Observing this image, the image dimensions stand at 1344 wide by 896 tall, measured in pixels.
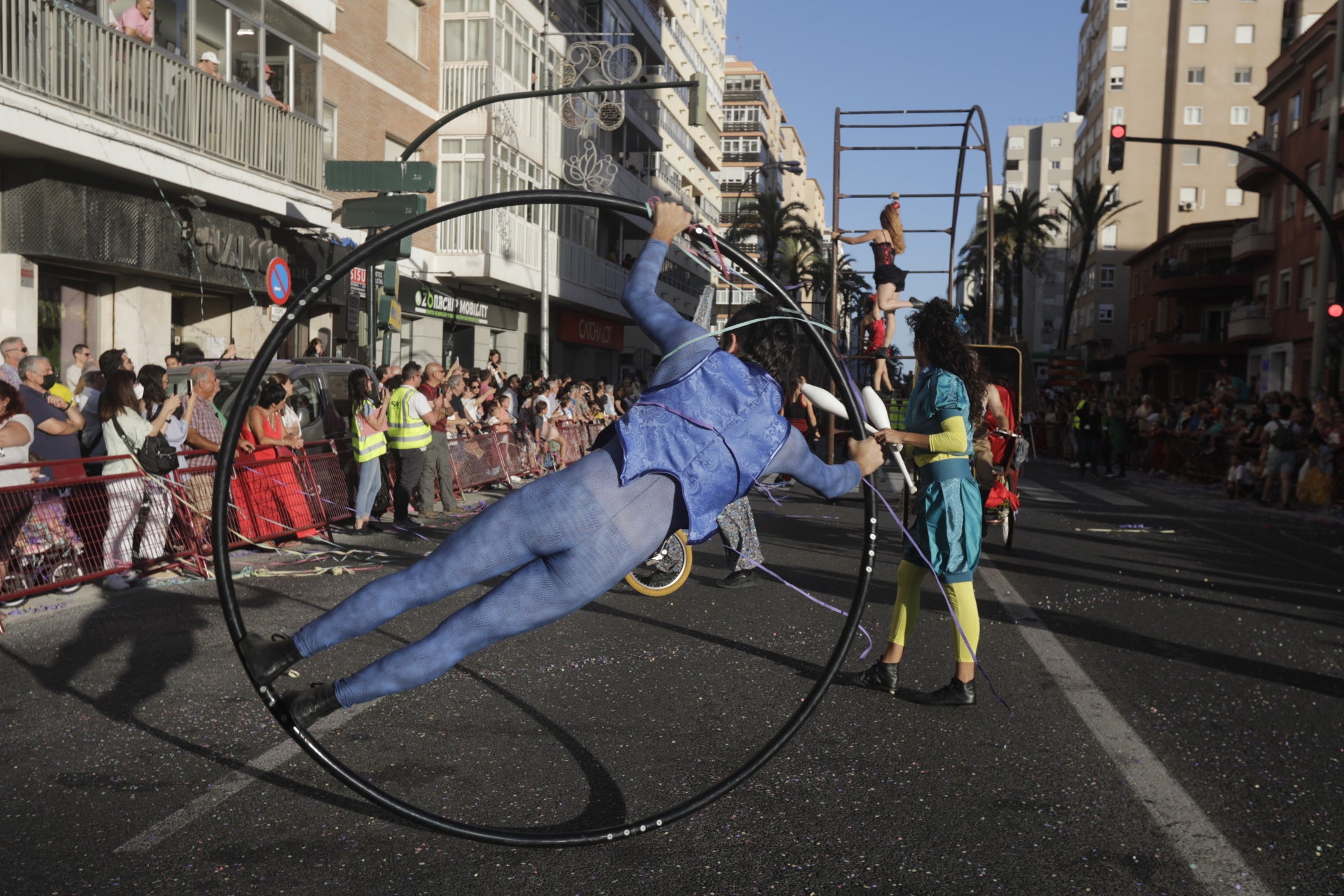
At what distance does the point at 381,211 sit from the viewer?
1443 cm

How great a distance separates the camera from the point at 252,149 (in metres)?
20.0

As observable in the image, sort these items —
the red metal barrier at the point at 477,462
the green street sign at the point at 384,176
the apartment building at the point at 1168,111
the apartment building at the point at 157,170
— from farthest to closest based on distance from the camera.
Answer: the apartment building at the point at 1168,111 < the red metal barrier at the point at 477,462 < the apartment building at the point at 157,170 < the green street sign at the point at 384,176

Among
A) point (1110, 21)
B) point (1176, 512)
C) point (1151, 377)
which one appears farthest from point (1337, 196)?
point (1110, 21)

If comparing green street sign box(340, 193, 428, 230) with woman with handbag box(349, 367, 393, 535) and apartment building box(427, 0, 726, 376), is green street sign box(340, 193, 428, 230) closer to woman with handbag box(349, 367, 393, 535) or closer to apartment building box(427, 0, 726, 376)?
woman with handbag box(349, 367, 393, 535)

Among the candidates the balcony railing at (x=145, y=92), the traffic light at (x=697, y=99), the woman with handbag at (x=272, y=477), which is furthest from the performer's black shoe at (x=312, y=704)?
the traffic light at (x=697, y=99)

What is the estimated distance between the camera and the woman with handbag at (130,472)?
942cm

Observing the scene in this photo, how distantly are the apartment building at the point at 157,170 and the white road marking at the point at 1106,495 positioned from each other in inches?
575

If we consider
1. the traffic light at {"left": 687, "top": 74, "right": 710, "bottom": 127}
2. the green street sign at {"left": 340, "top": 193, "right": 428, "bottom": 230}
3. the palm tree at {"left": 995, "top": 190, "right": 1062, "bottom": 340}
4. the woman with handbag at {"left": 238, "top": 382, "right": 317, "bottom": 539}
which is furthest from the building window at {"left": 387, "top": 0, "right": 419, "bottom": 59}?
the palm tree at {"left": 995, "top": 190, "right": 1062, "bottom": 340}

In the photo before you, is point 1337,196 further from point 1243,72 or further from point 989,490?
point 1243,72

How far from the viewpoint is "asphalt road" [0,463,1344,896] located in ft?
12.7

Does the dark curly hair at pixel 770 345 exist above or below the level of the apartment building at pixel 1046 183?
below

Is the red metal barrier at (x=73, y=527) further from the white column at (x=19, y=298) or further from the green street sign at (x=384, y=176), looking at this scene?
the white column at (x=19, y=298)

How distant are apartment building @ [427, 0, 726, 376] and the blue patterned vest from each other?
53.4 ft

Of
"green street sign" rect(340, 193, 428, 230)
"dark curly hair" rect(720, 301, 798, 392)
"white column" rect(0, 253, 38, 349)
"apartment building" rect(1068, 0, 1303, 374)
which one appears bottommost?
"dark curly hair" rect(720, 301, 798, 392)
